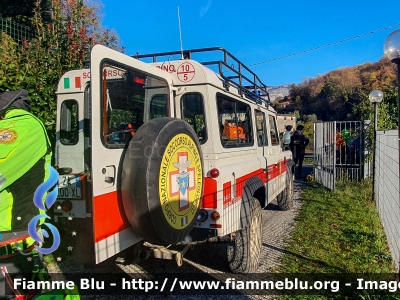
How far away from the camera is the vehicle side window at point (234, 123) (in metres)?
3.89

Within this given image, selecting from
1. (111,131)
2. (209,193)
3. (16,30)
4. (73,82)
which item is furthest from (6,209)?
(16,30)

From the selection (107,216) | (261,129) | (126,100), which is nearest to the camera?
(107,216)

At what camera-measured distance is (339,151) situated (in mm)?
10539

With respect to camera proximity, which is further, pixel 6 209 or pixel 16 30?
pixel 16 30

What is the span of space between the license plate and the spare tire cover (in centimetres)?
95

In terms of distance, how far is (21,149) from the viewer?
1.96 metres

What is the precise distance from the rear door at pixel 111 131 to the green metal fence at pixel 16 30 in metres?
3.69

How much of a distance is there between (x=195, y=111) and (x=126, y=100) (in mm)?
870

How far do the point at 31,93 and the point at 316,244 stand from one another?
467 centimetres

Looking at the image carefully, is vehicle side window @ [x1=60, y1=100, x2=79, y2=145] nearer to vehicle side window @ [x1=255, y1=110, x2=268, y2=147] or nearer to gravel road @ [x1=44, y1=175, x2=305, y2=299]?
gravel road @ [x1=44, y1=175, x2=305, y2=299]

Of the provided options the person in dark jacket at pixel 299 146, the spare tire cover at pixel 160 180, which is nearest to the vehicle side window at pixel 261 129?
the spare tire cover at pixel 160 180

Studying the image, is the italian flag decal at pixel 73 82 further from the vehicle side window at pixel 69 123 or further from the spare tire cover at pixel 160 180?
the spare tire cover at pixel 160 180

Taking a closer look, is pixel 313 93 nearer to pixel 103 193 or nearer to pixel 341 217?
pixel 341 217

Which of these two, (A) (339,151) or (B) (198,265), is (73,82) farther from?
(A) (339,151)
